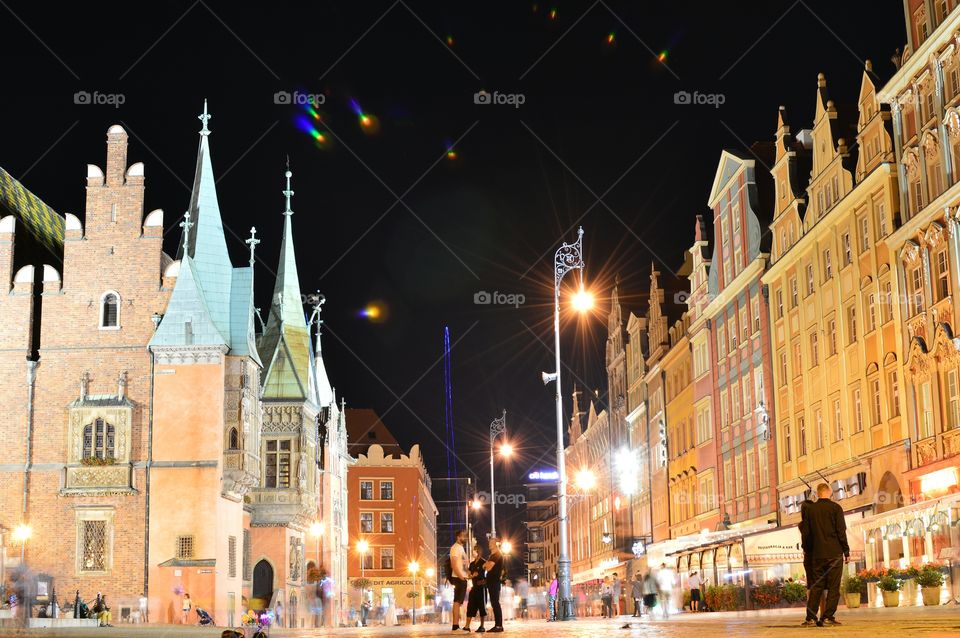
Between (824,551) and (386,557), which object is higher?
(386,557)

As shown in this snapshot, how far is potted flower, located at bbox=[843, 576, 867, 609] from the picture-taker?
31844 millimetres

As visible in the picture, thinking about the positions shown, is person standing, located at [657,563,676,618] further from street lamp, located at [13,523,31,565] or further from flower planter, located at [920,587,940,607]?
street lamp, located at [13,523,31,565]

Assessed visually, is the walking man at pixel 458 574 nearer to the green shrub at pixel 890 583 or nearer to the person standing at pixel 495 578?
the person standing at pixel 495 578

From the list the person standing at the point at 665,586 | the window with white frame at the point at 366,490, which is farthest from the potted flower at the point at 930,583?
the window with white frame at the point at 366,490

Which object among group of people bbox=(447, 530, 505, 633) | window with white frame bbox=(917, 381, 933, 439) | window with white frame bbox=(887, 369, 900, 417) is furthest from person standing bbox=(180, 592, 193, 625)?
window with white frame bbox=(917, 381, 933, 439)

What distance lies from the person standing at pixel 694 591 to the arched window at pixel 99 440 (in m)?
22.1

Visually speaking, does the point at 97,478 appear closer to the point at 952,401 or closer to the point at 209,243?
the point at 209,243

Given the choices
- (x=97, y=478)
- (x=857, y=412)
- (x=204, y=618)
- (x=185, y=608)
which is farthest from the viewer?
(x=97, y=478)

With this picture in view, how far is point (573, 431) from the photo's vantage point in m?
113

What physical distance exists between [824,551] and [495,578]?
22.6ft

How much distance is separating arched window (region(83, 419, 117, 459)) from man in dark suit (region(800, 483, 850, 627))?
110 feet

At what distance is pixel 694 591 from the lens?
152 feet

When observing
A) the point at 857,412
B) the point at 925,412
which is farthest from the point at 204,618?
the point at 925,412

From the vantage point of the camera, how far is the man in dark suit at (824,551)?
670 inches
